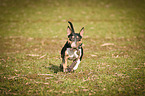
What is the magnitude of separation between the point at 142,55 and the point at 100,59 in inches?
68.8

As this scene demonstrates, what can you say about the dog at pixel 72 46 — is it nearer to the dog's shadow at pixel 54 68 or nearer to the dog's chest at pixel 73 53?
the dog's chest at pixel 73 53

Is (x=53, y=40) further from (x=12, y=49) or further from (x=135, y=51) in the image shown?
(x=135, y=51)

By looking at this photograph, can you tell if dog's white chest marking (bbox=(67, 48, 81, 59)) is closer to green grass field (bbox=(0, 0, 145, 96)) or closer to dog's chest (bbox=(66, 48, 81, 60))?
dog's chest (bbox=(66, 48, 81, 60))

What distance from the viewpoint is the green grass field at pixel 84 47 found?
14.4 feet

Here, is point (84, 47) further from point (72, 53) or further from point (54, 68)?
point (72, 53)

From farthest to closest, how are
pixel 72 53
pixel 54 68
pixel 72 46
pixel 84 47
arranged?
pixel 84 47
pixel 54 68
pixel 72 53
pixel 72 46

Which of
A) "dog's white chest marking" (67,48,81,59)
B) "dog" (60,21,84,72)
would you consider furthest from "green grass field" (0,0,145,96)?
"dog's white chest marking" (67,48,81,59)

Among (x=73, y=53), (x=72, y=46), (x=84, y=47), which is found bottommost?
(x=84, y=47)

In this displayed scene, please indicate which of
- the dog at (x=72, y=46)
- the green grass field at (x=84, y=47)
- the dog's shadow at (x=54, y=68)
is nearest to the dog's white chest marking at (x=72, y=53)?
the dog at (x=72, y=46)

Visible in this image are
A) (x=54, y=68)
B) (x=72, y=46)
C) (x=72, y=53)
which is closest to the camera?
(x=72, y=46)

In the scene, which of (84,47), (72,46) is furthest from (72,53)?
(84,47)

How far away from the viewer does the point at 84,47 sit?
855cm

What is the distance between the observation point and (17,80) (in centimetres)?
483

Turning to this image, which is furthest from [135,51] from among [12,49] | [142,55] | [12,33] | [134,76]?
[12,33]
